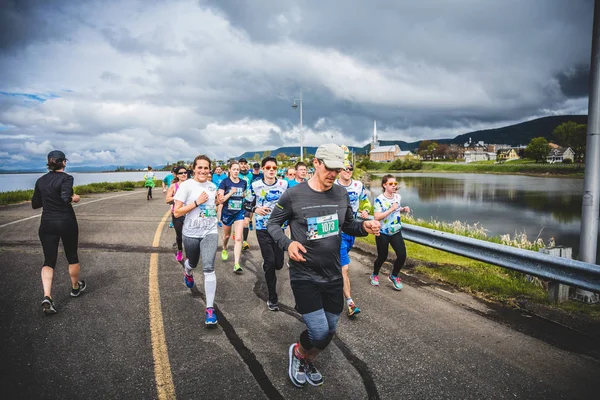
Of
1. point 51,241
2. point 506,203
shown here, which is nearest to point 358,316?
point 51,241

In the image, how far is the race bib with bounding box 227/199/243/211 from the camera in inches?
286

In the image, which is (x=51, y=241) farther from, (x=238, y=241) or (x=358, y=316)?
(x=358, y=316)

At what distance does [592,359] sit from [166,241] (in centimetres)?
878

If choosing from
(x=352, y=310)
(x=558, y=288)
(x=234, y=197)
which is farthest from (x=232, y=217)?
(x=558, y=288)

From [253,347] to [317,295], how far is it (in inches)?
50.5

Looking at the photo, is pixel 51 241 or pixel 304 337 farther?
pixel 51 241

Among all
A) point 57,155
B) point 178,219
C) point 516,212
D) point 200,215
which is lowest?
point 516,212

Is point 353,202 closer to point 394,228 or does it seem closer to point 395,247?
point 394,228

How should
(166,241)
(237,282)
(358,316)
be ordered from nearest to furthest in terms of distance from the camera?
1. (358,316)
2. (237,282)
3. (166,241)

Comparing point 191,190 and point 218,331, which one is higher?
point 191,190

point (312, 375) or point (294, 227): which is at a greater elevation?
point (294, 227)

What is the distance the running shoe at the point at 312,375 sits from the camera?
121 inches

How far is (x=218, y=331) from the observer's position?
13.3 feet

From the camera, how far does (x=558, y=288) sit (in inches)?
187
